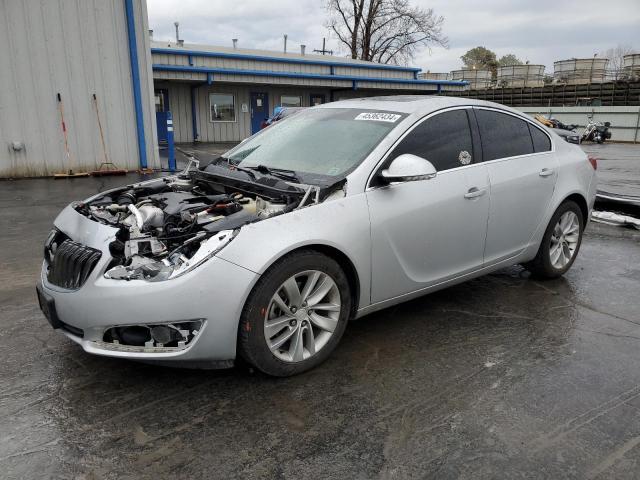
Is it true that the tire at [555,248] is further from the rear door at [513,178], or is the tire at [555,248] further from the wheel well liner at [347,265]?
the wheel well liner at [347,265]

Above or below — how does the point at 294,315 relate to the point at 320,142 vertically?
below

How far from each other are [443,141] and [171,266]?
218 centimetres

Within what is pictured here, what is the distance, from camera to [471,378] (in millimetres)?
3113

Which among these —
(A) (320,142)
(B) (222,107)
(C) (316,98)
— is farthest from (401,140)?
(C) (316,98)

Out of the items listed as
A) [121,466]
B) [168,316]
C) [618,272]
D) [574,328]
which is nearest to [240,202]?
[168,316]

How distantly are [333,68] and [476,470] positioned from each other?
2362 cm

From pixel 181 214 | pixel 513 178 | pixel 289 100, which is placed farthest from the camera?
pixel 289 100

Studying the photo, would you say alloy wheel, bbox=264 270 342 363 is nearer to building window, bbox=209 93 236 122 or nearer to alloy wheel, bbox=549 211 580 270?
alloy wheel, bbox=549 211 580 270

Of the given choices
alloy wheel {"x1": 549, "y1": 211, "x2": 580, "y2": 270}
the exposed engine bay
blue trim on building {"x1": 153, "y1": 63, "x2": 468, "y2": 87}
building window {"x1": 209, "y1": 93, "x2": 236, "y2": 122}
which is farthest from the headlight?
building window {"x1": 209, "y1": 93, "x2": 236, "y2": 122}

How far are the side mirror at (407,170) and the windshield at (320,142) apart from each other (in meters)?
0.23

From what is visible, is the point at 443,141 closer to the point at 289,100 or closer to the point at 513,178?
the point at 513,178

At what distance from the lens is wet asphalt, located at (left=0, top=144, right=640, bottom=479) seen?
2357 millimetres

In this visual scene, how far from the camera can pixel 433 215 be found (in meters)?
3.56

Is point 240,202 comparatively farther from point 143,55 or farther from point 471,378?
point 143,55
